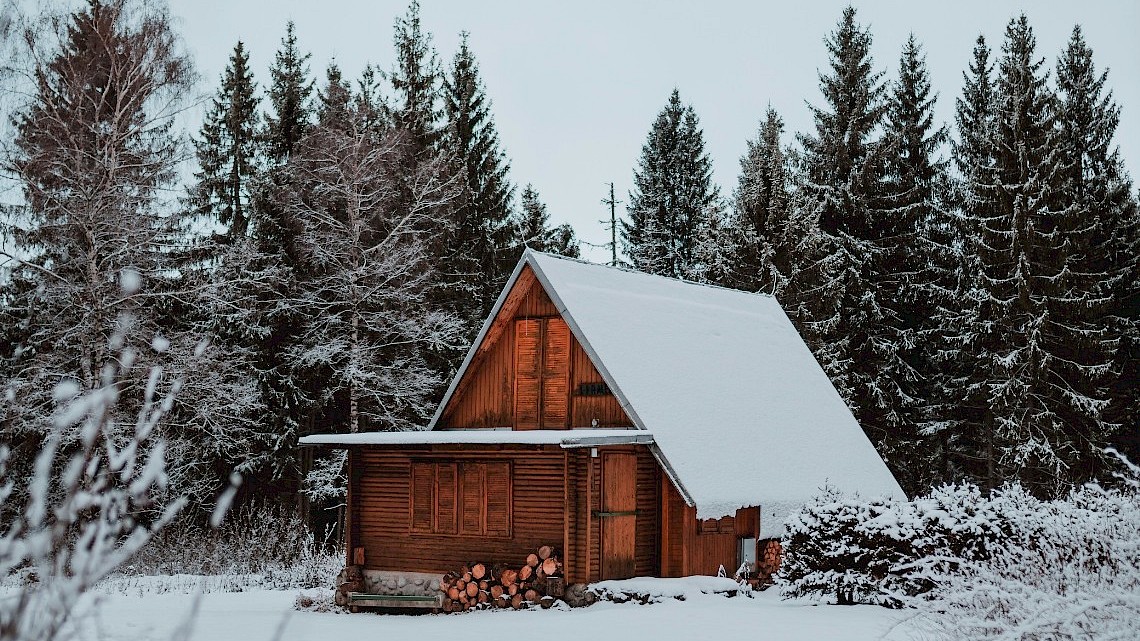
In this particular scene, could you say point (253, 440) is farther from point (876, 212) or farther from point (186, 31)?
point (876, 212)

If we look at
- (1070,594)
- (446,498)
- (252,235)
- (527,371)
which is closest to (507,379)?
(527,371)

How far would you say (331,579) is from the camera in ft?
73.3

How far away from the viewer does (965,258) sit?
3400 cm

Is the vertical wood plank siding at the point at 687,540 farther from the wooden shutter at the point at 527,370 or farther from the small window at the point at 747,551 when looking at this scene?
the wooden shutter at the point at 527,370

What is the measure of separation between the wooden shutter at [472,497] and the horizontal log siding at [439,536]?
143mm

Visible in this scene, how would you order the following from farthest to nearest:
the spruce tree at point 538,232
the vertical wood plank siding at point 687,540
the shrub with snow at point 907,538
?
1. the spruce tree at point 538,232
2. the vertical wood plank siding at point 687,540
3. the shrub with snow at point 907,538

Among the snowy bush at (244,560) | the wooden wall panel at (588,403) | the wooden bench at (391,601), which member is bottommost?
the snowy bush at (244,560)

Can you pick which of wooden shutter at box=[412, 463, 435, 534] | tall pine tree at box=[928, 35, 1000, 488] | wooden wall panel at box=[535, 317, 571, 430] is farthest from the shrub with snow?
tall pine tree at box=[928, 35, 1000, 488]

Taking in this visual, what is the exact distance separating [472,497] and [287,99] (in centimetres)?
1753

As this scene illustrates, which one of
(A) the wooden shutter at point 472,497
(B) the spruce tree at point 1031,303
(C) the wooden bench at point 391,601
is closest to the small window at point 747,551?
(A) the wooden shutter at point 472,497

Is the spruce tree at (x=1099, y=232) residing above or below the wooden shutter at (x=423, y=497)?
above

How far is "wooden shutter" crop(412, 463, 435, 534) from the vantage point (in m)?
19.8

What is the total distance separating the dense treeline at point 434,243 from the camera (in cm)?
2291

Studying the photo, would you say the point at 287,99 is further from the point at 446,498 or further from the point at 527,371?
the point at 446,498
